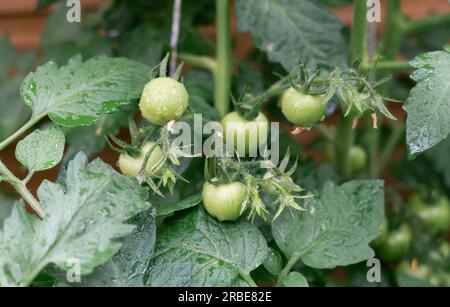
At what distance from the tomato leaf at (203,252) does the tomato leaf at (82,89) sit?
0.49 ft

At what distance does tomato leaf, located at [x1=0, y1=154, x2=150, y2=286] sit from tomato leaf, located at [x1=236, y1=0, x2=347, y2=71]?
0.34 m

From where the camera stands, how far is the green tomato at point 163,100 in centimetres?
65

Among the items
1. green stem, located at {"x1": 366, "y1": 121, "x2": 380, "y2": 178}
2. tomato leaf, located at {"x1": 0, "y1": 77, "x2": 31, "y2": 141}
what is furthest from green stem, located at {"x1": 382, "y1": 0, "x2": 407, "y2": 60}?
tomato leaf, located at {"x1": 0, "y1": 77, "x2": 31, "y2": 141}

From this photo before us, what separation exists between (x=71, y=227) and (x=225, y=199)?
0.16m

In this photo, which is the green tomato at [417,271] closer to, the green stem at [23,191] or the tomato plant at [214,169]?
the tomato plant at [214,169]

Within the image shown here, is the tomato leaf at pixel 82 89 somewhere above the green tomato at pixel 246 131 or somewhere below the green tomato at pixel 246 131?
above

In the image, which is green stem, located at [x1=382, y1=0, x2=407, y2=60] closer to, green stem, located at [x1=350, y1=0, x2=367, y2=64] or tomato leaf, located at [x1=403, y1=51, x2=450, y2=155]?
green stem, located at [x1=350, y1=0, x2=367, y2=64]

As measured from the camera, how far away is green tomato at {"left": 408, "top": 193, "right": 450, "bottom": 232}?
1.14 m

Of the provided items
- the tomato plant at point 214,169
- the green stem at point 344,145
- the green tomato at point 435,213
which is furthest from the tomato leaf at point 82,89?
the green tomato at point 435,213

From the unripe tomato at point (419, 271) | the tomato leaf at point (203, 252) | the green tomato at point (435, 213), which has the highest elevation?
the tomato leaf at point (203, 252)

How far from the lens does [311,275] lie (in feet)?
2.76

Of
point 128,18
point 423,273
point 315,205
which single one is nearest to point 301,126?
point 315,205

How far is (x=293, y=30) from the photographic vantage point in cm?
88

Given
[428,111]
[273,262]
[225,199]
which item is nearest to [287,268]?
[273,262]
